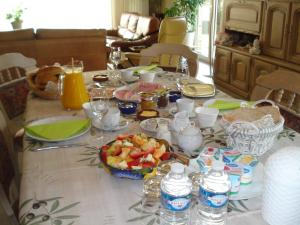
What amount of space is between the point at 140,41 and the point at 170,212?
441cm

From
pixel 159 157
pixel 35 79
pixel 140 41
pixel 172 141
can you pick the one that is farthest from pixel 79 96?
pixel 140 41

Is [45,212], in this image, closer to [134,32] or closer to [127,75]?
[127,75]

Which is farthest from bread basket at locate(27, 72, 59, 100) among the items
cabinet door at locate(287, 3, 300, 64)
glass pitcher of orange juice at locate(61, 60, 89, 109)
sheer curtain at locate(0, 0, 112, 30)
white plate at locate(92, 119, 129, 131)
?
sheer curtain at locate(0, 0, 112, 30)

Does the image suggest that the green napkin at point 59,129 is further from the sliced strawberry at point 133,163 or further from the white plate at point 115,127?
the sliced strawberry at point 133,163

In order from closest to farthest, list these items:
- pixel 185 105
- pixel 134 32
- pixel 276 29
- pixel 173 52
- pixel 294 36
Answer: pixel 185 105 → pixel 173 52 → pixel 294 36 → pixel 276 29 → pixel 134 32

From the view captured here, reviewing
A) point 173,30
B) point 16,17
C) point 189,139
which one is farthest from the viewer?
point 16,17

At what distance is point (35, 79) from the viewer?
5.32ft

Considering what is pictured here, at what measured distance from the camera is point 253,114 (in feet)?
3.61

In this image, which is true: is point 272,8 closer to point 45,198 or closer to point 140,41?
point 140,41

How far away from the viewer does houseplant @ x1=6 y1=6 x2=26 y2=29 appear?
6125mm

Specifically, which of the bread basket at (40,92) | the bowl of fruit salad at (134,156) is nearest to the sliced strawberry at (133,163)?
the bowl of fruit salad at (134,156)

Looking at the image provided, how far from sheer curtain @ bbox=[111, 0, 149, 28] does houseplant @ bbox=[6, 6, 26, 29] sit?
1778 millimetres

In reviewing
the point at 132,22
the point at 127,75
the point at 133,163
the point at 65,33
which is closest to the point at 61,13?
the point at 132,22

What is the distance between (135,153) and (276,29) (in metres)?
2.55
